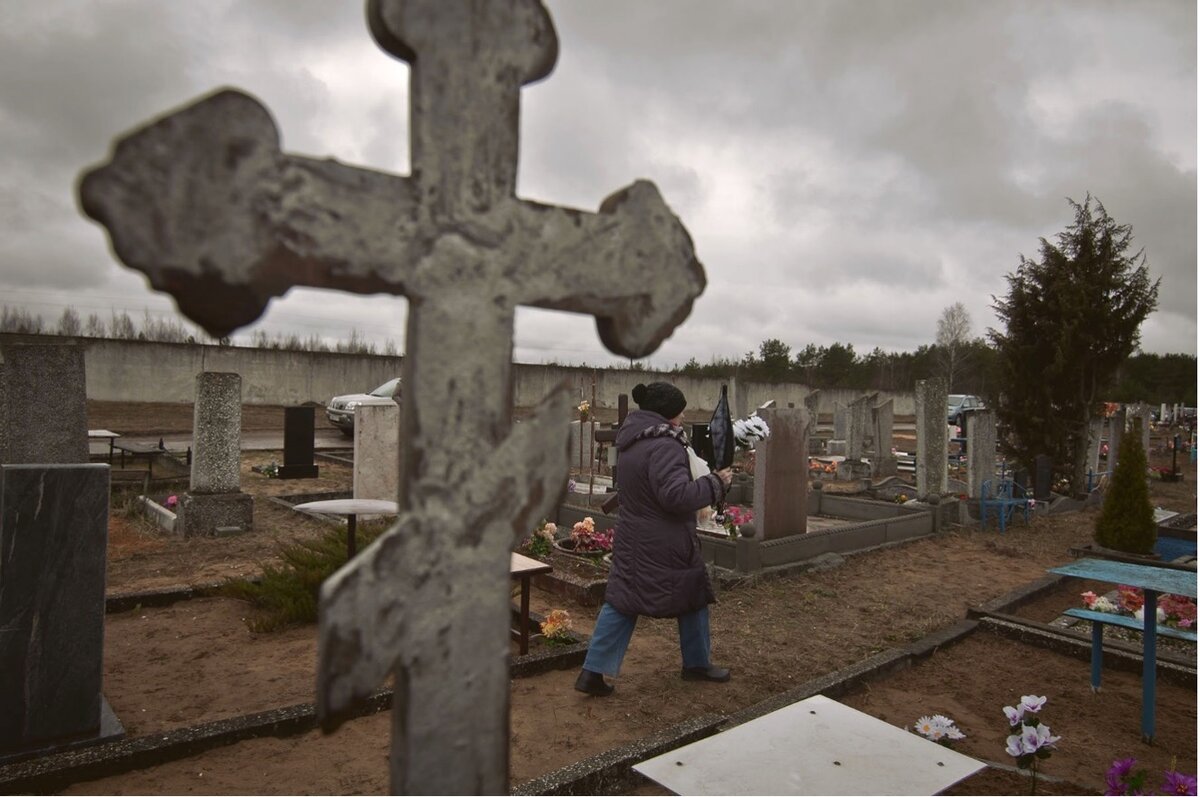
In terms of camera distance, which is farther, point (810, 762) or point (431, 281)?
point (810, 762)

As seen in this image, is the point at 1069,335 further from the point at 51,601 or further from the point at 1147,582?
the point at 51,601

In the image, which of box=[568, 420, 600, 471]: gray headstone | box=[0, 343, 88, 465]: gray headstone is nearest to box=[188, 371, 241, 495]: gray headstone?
box=[0, 343, 88, 465]: gray headstone

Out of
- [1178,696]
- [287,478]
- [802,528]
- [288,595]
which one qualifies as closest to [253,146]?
[288,595]

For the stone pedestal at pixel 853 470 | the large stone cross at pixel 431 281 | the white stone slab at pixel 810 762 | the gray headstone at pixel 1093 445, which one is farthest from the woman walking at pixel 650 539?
the gray headstone at pixel 1093 445

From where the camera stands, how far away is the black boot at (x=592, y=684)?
4.29 m

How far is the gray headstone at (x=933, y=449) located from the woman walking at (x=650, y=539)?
26.1 feet

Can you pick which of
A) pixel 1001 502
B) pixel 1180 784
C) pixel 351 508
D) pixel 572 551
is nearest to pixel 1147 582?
pixel 1180 784

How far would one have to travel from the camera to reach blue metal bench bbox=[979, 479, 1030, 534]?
10.7m

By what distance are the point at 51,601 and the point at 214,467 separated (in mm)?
5045

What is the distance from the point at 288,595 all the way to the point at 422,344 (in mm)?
4936

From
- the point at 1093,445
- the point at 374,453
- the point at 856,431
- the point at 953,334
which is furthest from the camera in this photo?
the point at 953,334

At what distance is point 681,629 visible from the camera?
4574 mm

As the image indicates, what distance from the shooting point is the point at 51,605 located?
11.6ft

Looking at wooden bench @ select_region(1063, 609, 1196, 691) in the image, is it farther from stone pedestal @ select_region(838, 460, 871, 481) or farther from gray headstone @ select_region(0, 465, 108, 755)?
stone pedestal @ select_region(838, 460, 871, 481)
